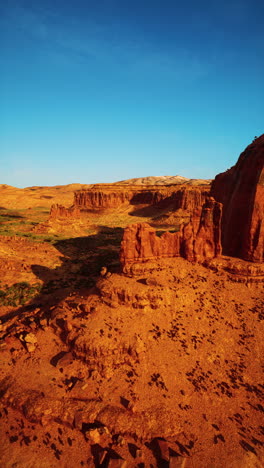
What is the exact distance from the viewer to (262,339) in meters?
23.5

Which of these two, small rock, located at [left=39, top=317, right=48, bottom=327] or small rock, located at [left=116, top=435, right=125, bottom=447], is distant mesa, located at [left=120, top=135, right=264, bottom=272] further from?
small rock, located at [left=116, top=435, right=125, bottom=447]

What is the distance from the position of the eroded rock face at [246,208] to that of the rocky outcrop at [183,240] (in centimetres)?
377

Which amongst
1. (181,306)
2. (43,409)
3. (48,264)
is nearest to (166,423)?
(43,409)

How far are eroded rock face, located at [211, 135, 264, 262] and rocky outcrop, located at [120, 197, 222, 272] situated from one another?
12.4ft

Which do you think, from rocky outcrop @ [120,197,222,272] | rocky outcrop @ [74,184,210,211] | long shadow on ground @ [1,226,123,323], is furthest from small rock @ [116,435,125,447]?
rocky outcrop @ [74,184,210,211]

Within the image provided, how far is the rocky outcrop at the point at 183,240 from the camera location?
26984 millimetres

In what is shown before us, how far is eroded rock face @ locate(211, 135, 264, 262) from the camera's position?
28547mm

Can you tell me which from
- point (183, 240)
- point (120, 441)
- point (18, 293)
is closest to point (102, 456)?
point (120, 441)

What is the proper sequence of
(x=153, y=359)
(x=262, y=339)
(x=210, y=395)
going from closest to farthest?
(x=210, y=395), (x=153, y=359), (x=262, y=339)

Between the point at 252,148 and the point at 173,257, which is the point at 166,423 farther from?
the point at 252,148

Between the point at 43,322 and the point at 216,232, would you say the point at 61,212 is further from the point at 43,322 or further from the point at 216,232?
the point at 216,232

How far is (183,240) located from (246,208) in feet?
31.7

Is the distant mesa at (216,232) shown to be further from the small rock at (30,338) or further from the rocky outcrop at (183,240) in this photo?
the small rock at (30,338)

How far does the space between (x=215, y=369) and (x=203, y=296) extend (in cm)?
744
